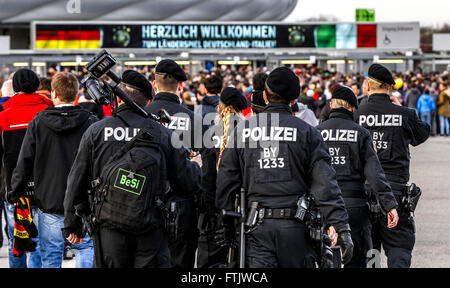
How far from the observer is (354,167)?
22.3 ft

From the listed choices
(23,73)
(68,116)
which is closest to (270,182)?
(68,116)

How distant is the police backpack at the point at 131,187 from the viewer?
5043mm

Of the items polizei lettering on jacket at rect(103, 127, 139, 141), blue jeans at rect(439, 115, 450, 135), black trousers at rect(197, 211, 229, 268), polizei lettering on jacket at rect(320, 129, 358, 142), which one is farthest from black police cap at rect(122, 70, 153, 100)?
blue jeans at rect(439, 115, 450, 135)

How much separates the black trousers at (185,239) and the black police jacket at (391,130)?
2.07m

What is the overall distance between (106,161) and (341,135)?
2316 millimetres

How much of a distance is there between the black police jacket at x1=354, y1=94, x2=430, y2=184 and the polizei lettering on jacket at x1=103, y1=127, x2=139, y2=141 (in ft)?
9.59

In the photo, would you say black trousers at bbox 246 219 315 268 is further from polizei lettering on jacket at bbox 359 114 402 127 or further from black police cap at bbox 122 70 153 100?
polizei lettering on jacket at bbox 359 114 402 127

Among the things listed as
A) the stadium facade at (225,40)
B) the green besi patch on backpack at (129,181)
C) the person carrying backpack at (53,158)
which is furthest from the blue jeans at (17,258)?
the stadium facade at (225,40)

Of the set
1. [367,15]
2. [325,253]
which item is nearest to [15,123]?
[325,253]

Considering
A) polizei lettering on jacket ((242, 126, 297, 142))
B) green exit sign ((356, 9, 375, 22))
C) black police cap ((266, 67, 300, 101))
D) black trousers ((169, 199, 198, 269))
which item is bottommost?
black trousers ((169, 199, 198, 269))

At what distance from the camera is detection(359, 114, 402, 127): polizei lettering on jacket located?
746cm

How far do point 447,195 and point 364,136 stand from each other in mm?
7467

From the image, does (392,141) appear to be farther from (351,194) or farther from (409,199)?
(351,194)
